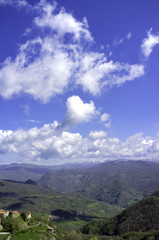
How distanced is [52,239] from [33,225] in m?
22.1

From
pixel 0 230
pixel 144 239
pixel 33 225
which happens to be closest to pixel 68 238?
pixel 33 225

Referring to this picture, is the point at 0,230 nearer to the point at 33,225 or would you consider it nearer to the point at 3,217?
the point at 3,217

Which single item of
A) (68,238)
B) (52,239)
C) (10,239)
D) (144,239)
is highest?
(10,239)

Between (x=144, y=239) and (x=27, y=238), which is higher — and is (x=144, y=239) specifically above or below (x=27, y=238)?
below

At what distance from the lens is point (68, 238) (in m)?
148

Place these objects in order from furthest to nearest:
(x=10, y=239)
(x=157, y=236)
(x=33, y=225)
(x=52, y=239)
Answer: (x=157, y=236), (x=33, y=225), (x=52, y=239), (x=10, y=239)

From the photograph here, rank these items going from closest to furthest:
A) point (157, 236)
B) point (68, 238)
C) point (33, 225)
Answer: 1. point (33, 225)
2. point (68, 238)
3. point (157, 236)

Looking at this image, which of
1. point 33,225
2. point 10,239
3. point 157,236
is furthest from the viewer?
point 157,236

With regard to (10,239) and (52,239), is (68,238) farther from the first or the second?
(10,239)

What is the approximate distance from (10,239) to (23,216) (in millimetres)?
41974

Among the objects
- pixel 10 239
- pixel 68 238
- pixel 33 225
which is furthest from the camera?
pixel 68 238

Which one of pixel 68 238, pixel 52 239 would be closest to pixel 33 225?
pixel 52 239

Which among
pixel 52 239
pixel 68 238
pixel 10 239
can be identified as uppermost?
pixel 10 239

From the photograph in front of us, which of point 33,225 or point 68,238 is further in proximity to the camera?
point 68,238
